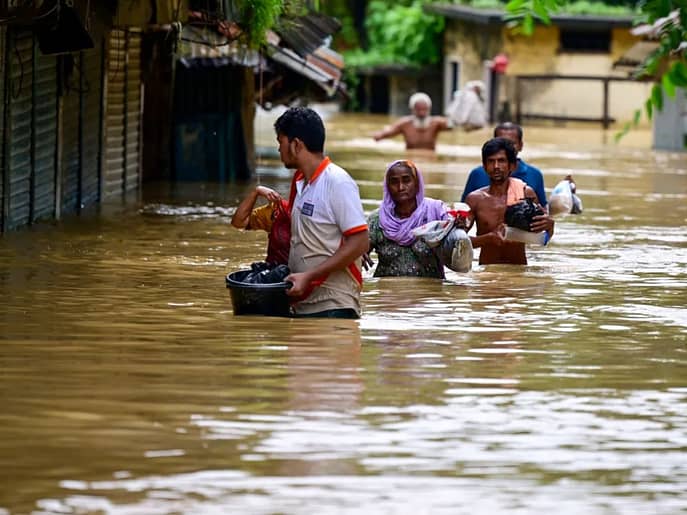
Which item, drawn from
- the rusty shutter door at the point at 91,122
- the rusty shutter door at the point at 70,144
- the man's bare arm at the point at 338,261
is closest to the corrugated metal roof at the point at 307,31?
the rusty shutter door at the point at 91,122

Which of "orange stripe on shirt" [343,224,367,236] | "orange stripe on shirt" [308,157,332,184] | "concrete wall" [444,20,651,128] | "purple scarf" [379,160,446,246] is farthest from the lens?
"concrete wall" [444,20,651,128]

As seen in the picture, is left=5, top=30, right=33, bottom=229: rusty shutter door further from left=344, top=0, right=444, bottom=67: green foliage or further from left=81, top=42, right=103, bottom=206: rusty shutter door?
left=344, top=0, right=444, bottom=67: green foliage

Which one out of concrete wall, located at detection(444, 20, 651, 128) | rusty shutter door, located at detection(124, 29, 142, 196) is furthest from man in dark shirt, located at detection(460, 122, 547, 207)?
concrete wall, located at detection(444, 20, 651, 128)

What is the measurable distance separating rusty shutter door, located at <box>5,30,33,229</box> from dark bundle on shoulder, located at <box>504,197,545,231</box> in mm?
4589

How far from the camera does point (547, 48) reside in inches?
1658

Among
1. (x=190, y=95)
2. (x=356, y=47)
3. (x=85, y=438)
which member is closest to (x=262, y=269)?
(x=85, y=438)

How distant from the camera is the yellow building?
4109 centimetres

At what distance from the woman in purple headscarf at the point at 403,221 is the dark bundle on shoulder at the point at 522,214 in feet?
2.06

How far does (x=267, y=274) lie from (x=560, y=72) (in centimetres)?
3400

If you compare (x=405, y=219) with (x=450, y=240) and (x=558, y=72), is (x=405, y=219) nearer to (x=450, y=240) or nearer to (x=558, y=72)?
(x=450, y=240)

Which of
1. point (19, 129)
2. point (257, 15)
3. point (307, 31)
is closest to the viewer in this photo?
point (257, 15)

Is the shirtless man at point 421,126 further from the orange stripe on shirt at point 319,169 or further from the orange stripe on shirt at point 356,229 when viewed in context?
the orange stripe on shirt at point 356,229

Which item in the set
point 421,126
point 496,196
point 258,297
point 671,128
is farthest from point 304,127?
point 671,128

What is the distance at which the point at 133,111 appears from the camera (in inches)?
799
